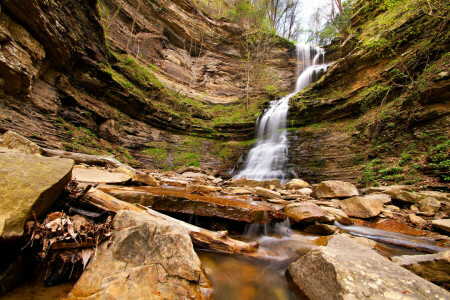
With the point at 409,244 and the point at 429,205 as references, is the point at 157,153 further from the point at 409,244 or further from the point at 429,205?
the point at 429,205

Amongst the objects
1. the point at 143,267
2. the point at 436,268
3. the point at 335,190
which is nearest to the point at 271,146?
the point at 335,190

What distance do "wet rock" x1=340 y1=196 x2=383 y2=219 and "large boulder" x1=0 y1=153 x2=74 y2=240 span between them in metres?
5.12

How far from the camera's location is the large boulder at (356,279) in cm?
112

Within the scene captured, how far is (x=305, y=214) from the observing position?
308 cm

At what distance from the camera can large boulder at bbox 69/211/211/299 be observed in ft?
3.62

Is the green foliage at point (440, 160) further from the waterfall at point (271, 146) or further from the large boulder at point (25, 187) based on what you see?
the large boulder at point (25, 187)

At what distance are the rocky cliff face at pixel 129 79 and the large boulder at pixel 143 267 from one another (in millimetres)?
6533

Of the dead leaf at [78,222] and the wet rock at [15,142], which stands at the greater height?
the wet rock at [15,142]

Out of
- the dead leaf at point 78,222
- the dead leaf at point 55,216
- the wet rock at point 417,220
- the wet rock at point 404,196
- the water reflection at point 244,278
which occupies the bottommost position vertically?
the water reflection at point 244,278

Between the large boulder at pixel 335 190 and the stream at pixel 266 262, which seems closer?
the stream at pixel 266 262

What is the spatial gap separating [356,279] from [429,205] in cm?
447

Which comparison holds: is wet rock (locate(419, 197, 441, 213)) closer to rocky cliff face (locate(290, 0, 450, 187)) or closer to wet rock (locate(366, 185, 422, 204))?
wet rock (locate(366, 185, 422, 204))

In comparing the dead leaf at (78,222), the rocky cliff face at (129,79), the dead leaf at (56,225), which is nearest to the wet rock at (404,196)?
the dead leaf at (78,222)

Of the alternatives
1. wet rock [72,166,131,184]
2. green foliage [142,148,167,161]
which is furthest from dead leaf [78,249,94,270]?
green foliage [142,148,167,161]
